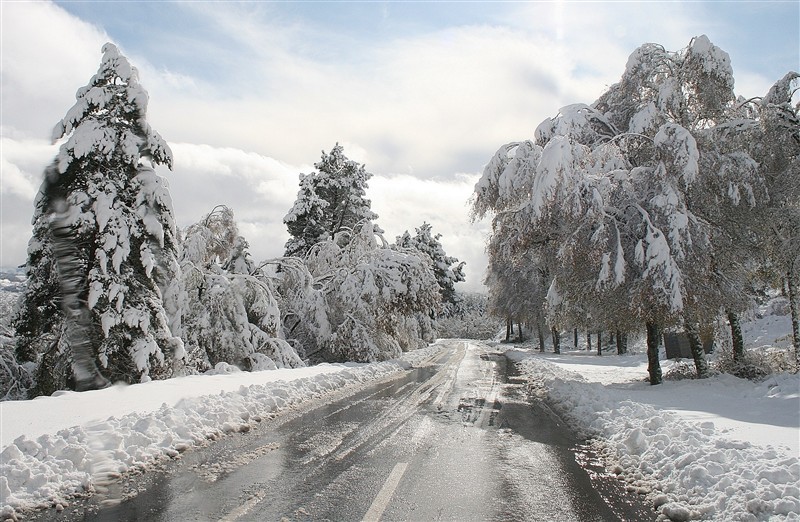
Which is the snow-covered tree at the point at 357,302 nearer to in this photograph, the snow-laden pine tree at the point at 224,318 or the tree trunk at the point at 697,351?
the snow-laden pine tree at the point at 224,318

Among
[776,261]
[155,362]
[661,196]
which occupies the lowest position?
[155,362]

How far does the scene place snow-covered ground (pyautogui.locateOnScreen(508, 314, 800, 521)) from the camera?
529cm

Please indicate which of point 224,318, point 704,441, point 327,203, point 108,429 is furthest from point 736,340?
point 327,203

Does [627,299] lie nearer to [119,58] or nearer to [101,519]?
[101,519]

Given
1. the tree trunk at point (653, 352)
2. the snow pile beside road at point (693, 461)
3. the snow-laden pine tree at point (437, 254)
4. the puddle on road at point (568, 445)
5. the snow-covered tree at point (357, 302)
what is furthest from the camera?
the snow-laden pine tree at point (437, 254)

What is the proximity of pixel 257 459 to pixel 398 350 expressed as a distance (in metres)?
21.6

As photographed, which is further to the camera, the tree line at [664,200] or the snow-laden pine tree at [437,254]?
the snow-laden pine tree at [437,254]

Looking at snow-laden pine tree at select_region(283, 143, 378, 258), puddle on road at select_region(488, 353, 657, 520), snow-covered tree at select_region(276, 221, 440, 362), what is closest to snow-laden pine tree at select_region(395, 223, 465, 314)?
snow-laden pine tree at select_region(283, 143, 378, 258)

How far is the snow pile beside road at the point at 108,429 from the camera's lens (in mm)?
5680

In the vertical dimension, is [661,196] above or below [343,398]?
above

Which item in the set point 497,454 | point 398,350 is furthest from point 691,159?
point 398,350

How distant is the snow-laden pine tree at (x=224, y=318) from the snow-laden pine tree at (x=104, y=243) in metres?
4.38

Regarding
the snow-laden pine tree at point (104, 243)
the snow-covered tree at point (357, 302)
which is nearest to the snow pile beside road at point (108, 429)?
the snow-laden pine tree at point (104, 243)

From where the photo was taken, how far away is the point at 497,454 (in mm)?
7672
